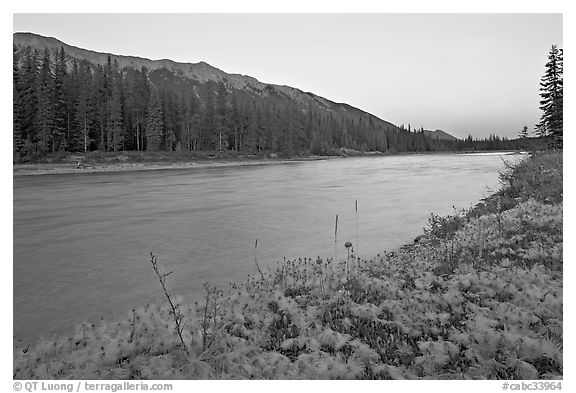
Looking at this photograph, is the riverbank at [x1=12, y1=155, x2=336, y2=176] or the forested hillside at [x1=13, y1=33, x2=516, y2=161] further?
the forested hillside at [x1=13, y1=33, x2=516, y2=161]

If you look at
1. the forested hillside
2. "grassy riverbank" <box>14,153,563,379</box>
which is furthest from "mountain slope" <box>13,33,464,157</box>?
"grassy riverbank" <box>14,153,563,379</box>

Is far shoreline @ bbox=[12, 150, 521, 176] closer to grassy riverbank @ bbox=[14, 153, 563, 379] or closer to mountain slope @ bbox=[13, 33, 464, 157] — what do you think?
mountain slope @ bbox=[13, 33, 464, 157]

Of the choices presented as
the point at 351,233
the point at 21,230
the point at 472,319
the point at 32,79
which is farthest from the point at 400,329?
the point at 32,79

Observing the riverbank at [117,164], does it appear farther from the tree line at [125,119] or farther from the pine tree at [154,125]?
the pine tree at [154,125]

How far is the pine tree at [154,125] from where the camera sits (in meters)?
64.1

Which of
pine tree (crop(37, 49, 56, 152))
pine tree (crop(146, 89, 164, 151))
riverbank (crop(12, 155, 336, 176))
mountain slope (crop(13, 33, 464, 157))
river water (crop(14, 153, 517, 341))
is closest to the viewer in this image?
river water (crop(14, 153, 517, 341))

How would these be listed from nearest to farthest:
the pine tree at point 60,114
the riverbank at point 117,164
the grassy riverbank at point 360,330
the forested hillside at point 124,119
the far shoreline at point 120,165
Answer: the grassy riverbank at point 360,330 < the far shoreline at point 120,165 < the riverbank at point 117,164 < the forested hillside at point 124,119 < the pine tree at point 60,114

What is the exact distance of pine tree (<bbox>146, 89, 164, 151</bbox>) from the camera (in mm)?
64125

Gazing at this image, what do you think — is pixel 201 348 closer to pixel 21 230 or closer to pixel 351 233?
pixel 351 233

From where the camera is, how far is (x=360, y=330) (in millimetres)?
4516

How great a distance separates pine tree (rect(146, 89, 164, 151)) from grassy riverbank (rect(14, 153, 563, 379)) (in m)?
63.1

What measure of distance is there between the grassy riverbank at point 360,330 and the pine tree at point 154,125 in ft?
207

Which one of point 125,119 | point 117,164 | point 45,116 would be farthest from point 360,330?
point 125,119

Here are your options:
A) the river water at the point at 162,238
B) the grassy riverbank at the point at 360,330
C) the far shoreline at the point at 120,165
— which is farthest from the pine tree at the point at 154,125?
the grassy riverbank at the point at 360,330
